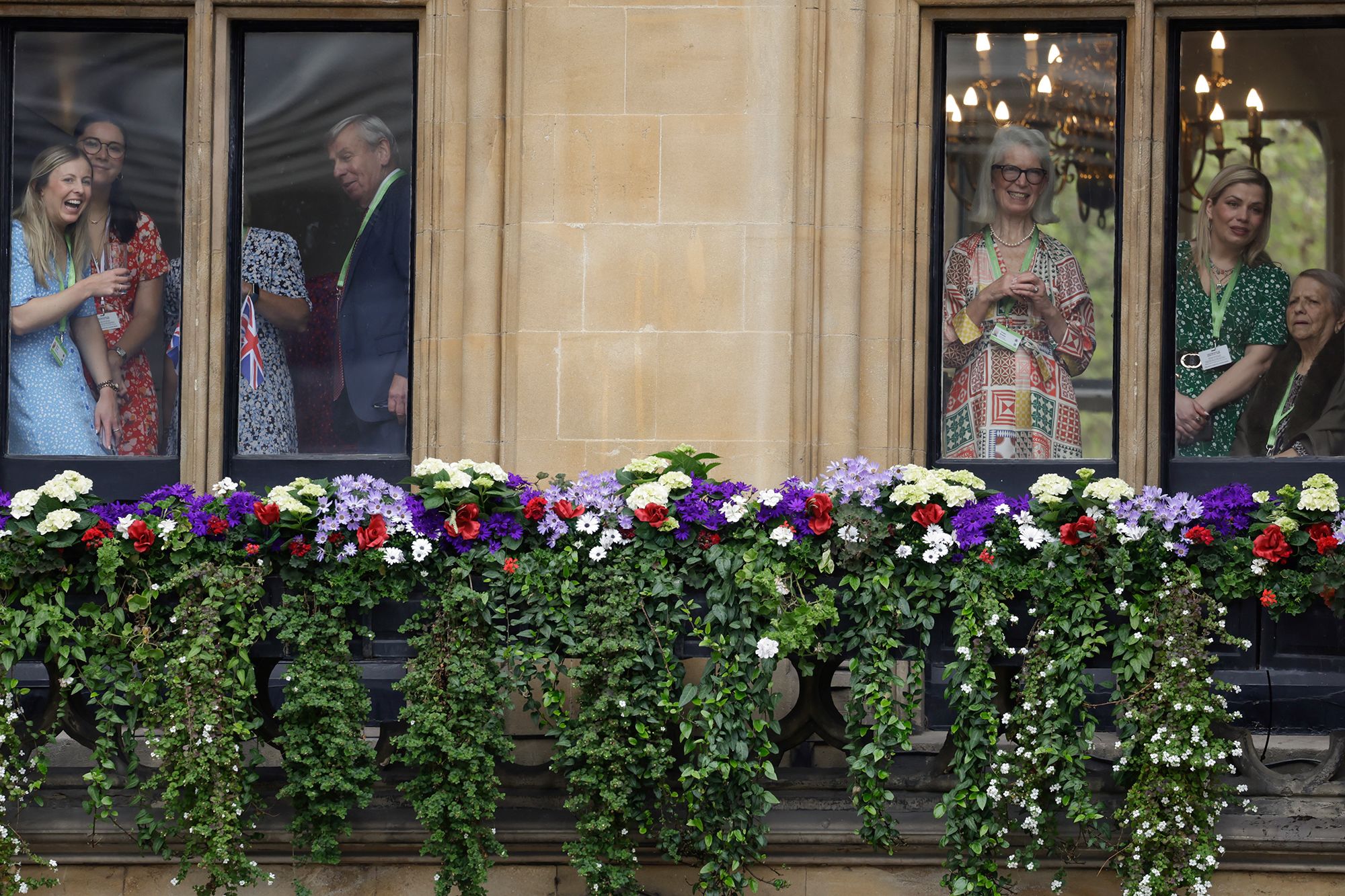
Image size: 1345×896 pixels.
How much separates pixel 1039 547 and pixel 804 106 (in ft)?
7.97

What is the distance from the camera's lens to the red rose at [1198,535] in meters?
7.50

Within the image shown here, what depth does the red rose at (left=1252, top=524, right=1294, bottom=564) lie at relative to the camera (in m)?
7.48

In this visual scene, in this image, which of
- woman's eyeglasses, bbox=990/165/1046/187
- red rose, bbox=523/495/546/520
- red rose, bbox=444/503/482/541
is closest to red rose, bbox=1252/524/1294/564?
woman's eyeglasses, bbox=990/165/1046/187

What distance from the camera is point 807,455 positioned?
8688mm

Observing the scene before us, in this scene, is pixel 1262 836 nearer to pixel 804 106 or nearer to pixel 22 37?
pixel 804 106

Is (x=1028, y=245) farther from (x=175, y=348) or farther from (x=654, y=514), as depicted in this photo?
(x=175, y=348)

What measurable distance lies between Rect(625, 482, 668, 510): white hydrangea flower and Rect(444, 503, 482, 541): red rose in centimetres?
65

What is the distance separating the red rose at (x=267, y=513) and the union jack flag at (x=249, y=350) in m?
1.70

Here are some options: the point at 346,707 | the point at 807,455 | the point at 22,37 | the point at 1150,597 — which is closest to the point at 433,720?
the point at 346,707

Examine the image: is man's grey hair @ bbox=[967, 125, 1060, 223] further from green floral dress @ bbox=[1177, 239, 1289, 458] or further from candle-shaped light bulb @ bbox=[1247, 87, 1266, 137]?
candle-shaped light bulb @ bbox=[1247, 87, 1266, 137]

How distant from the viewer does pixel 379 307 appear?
926cm

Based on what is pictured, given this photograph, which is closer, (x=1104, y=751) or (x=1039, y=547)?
(x=1039, y=547)

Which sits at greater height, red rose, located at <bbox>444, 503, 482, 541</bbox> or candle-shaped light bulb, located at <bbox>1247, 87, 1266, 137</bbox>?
candle-shaped light bulb, located at <bbox>1247, 87, 1266, 137</bbox>

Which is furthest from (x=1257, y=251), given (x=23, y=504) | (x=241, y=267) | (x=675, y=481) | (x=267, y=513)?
(x=23, y=504)
